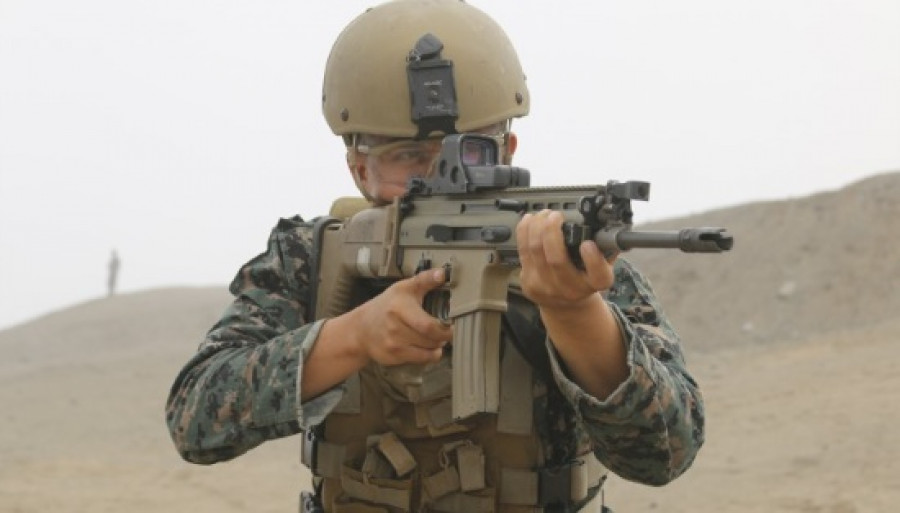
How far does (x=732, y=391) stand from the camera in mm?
12820

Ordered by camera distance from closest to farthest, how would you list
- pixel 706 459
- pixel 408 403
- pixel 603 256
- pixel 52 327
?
pixel 603 256 < pixel 408 403 < pixel 706 459 < pixel 52 327

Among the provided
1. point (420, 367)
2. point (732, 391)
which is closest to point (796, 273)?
point (732, 391)

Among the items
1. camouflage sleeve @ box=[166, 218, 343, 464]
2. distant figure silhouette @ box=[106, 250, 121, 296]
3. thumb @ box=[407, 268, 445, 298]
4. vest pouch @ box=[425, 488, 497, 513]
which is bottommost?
distant figure silhouette @ box=[106, 250, 121, 296]

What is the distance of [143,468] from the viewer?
11.0m

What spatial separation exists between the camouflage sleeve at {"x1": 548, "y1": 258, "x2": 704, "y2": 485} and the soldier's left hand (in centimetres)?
25

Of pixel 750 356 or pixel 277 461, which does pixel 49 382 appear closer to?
pixel 277 461

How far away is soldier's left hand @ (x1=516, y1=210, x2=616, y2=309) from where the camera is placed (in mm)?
2211

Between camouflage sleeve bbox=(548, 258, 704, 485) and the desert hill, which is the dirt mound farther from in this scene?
camouflage sleeve bbox=(548, 258, 704, 485)

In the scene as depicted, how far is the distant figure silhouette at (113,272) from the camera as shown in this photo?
111 ft

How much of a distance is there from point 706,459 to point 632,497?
1.05m

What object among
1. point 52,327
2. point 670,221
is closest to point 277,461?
point 670,221

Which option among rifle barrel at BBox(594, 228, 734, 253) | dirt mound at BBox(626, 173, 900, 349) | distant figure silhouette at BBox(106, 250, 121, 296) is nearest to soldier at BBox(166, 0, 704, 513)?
rifle barrel at BBox(594, 228, 734, 253)

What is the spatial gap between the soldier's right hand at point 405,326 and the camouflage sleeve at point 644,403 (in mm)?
237

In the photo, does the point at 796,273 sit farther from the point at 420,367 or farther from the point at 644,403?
the point at 644,403
